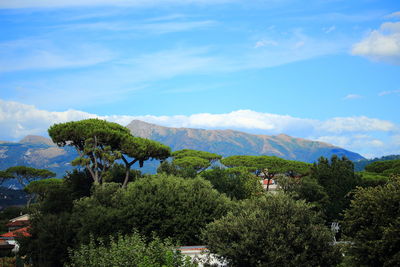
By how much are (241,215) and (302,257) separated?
3.17 metres

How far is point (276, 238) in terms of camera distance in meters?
18.4

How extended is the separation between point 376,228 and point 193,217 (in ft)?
47.1

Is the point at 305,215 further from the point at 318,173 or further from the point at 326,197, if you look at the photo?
the point at 318,173

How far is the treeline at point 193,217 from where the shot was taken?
1794 cm

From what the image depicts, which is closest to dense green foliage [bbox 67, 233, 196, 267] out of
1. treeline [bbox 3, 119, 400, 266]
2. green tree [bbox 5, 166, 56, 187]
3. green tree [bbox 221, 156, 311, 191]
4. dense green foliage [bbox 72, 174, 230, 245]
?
treeline [bbox 3, 119, 400, 266]

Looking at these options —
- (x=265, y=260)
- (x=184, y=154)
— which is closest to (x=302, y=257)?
(x=265, y=260)

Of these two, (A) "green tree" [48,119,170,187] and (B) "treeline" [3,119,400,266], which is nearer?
(B) "treeline" [3,119,400,266]

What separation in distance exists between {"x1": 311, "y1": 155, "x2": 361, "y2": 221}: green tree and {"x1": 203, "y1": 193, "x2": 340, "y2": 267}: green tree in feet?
83.1

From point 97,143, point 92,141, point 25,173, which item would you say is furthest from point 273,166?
point 25,173

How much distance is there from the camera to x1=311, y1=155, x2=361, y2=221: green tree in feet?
146

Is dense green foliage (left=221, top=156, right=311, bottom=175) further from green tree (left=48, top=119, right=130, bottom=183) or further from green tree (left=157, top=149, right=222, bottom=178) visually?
green tree (left=48, top=119, right=130, bottom=183)

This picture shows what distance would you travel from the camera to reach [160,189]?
30.6 m

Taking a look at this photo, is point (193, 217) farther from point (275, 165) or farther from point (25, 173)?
point (25, 173)

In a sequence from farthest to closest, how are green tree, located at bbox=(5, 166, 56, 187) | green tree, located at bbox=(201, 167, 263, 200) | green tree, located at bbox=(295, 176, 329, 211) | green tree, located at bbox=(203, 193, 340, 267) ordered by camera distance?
green tree, located at bbox=(5, 166, 56, 187) → green tree, located at bbox=(201, 167, 263, 200) → green tree, located at bbox=(295, 176, 329, 211) → green tree, located at bbox=(203, 193, 340, 267)
